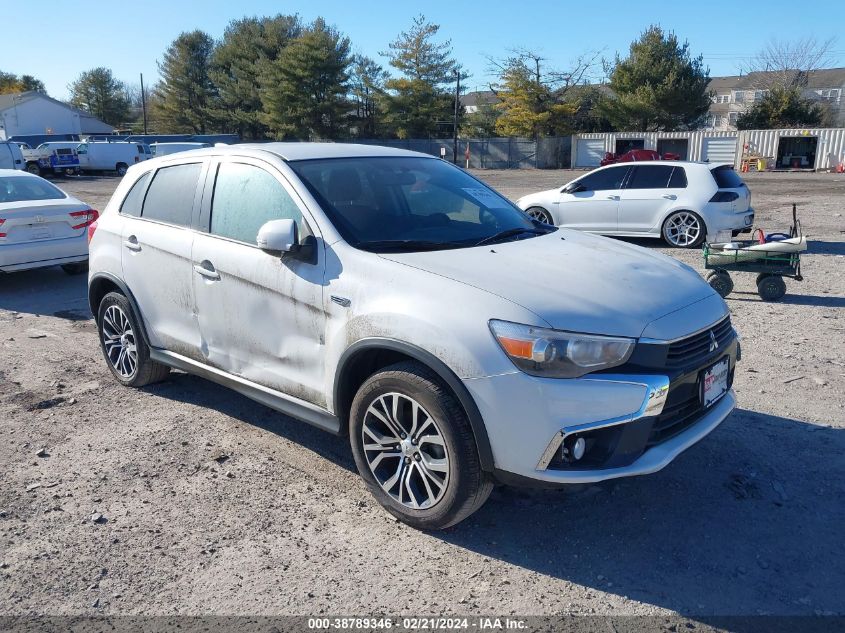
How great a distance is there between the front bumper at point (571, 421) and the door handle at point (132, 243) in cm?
303

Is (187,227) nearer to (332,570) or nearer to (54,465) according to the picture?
(54,465)

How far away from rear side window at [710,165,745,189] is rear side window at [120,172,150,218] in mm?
9520

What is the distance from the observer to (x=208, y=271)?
4.41 m

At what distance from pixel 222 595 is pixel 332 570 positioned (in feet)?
1.60

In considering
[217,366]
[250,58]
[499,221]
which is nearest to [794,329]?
[499,221]

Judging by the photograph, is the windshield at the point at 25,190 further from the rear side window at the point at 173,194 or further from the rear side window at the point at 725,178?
the rear side window at the point at 725,178

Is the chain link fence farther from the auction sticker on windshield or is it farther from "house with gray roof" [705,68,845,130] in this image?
the auction sticker on windshield

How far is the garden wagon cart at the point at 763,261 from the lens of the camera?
318 inches

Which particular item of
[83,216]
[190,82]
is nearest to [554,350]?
[83,216]

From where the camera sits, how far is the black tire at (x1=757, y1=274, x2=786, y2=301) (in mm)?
8242

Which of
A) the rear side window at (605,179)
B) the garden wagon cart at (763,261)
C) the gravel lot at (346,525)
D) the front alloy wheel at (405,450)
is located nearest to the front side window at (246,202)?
the front alloy wheel at (405,450)

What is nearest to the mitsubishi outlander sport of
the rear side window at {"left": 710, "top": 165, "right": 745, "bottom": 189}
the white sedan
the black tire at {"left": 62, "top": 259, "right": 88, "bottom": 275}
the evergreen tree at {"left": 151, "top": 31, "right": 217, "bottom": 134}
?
the white sedan

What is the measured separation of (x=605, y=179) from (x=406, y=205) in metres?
9.34

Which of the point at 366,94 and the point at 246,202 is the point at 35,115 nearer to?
the point at 366,94
